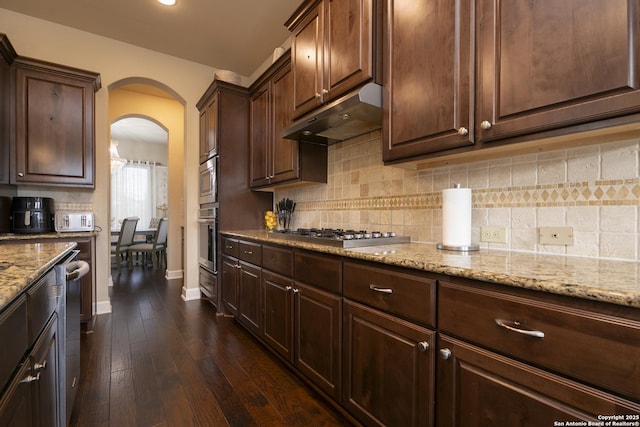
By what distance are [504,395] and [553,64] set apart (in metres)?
1.07

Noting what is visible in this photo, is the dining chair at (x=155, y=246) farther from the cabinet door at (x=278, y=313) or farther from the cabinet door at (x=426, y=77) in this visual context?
the cabinet door at (x=426, y=77)

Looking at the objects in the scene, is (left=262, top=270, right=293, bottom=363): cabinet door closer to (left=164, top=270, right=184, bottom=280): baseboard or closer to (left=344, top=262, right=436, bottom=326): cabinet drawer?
(left=344, top=262, right=436, bottom=326): cabinet drawer

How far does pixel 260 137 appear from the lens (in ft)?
9.95

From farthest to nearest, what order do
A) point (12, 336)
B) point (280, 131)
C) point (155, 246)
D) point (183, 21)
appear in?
1. point (155, 246)
2. point (183, 21)
3. point (280, 131)
4. point (12, 336)

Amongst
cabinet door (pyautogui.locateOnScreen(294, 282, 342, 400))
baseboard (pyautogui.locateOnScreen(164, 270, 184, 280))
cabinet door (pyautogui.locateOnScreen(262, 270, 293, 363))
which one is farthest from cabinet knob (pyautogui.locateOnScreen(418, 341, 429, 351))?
baseboard (pyautogui.locateOnScreen(164, 270, 184, 280))

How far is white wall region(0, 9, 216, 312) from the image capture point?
2.88 m

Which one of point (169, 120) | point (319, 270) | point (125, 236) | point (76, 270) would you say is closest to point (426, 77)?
point (319, 270)

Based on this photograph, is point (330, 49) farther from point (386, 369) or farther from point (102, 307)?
point (102, 307)

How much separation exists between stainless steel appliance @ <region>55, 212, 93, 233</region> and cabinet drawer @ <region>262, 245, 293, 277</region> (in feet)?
6.72

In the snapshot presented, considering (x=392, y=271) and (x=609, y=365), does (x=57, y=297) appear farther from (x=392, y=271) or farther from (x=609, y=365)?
(x=609, y=365)

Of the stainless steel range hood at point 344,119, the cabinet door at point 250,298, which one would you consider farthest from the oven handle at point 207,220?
the stainless steel range hood at point 344,119

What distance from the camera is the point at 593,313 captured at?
679 millimetres

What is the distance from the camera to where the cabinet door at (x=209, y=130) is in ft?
10.4

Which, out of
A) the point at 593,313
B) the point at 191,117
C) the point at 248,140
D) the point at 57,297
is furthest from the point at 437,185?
the point at 191,117
